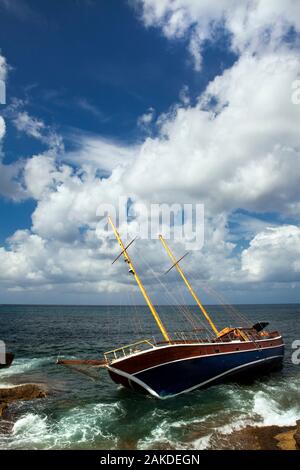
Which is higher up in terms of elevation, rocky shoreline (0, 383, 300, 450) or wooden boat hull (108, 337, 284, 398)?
wooden boat hull (108, 337, 284, 398)

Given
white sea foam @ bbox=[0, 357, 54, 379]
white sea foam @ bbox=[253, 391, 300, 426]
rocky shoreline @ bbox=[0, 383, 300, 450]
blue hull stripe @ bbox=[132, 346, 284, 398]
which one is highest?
blue hull stripe @ bbox=[132, 346, 284, 398]

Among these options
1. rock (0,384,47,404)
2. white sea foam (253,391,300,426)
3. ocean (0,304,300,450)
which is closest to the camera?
ocean (0,304,300,450)

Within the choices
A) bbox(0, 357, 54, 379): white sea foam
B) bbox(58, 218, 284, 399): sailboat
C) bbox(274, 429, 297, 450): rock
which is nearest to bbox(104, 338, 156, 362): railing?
bbox(58, 218, 284, 399): sailboat

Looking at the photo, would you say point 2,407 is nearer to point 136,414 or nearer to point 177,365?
point 136,414

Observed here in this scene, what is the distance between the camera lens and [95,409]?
73.8ft

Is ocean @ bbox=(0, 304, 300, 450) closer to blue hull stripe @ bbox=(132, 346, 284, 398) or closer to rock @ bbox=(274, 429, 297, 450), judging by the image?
blue hull stripe @ bbox=(132, 346, 284, 398)

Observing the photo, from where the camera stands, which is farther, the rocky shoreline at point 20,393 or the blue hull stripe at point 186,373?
the rocky shoreline at point 20,393

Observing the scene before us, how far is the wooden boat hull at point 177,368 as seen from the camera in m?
23.3

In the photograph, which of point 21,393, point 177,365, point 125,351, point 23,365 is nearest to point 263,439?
point 177,365

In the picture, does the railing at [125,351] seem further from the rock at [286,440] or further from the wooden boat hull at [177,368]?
the rock at [286,440]

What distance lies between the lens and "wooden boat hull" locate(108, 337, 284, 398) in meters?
23.3

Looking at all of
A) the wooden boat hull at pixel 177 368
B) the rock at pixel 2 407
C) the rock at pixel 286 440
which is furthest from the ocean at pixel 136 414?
the rock at pixel 286 440
